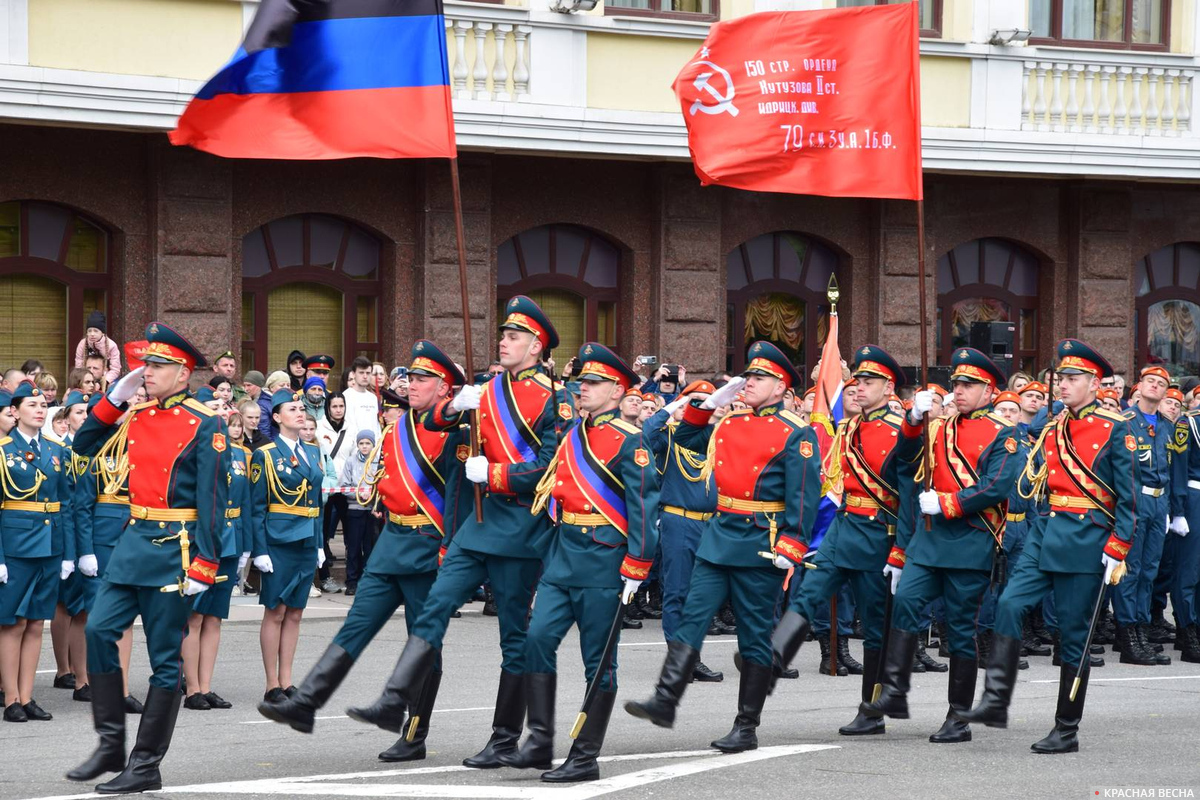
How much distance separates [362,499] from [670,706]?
11.0 feet

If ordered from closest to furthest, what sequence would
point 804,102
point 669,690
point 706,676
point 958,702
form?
point 669,690, point 958,702, point 706,676, point 804,102

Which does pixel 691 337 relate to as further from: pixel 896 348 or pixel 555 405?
pixel 555 405

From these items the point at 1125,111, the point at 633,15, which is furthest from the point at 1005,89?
the point at 633,15

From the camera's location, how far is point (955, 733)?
9.95 metres

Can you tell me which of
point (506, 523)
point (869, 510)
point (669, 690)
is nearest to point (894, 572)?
point (869, 510)

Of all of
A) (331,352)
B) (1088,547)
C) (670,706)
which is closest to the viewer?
(670,706)

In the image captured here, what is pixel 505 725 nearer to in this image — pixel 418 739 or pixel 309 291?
pixel 418 739

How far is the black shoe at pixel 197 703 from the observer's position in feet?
36.6

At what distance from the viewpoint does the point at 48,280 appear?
18.9 metres

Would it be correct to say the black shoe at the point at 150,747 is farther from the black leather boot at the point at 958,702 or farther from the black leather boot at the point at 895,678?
the black leather boot at the point at 958,702

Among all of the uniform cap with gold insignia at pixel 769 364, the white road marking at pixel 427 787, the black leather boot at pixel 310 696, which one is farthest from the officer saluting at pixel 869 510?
the black leather boot at pixel 310 696

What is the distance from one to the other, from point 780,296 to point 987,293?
111 inches

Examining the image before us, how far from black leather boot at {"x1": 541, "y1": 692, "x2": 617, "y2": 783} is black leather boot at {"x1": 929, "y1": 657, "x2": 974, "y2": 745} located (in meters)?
2.05

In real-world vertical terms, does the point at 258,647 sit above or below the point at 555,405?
below
